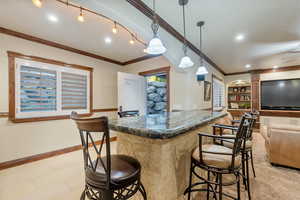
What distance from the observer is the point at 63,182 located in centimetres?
208

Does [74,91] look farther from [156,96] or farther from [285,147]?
[285,147]

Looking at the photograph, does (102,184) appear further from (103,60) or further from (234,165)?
(103,60)

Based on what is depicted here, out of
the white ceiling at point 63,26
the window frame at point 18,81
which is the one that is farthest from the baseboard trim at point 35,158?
the white ceiling at point 63,26

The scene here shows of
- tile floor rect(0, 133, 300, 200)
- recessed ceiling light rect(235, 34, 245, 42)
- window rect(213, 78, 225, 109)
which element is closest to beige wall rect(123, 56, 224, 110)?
recessed ceiling light rect(235, 34, 245, 42)

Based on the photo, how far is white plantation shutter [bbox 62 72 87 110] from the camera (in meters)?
3.27

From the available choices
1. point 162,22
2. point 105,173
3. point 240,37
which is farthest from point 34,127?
point 240,37

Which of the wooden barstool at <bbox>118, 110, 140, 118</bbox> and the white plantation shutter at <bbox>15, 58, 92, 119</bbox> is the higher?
the white plantation shutter at <bbox>15, 58, 92, 119</bbox>

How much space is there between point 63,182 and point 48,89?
1964 mm

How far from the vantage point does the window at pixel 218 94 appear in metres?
5.25

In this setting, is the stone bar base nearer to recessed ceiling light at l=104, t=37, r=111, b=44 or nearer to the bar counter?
the bar counter

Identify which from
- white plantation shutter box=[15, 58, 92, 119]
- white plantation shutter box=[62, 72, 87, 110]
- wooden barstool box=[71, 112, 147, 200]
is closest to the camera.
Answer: wooden barstool box=[71, 112, 147, 200]

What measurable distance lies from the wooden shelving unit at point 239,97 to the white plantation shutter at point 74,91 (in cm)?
648

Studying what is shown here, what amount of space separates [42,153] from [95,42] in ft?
8.74

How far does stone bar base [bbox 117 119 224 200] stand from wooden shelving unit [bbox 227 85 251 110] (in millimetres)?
6405
